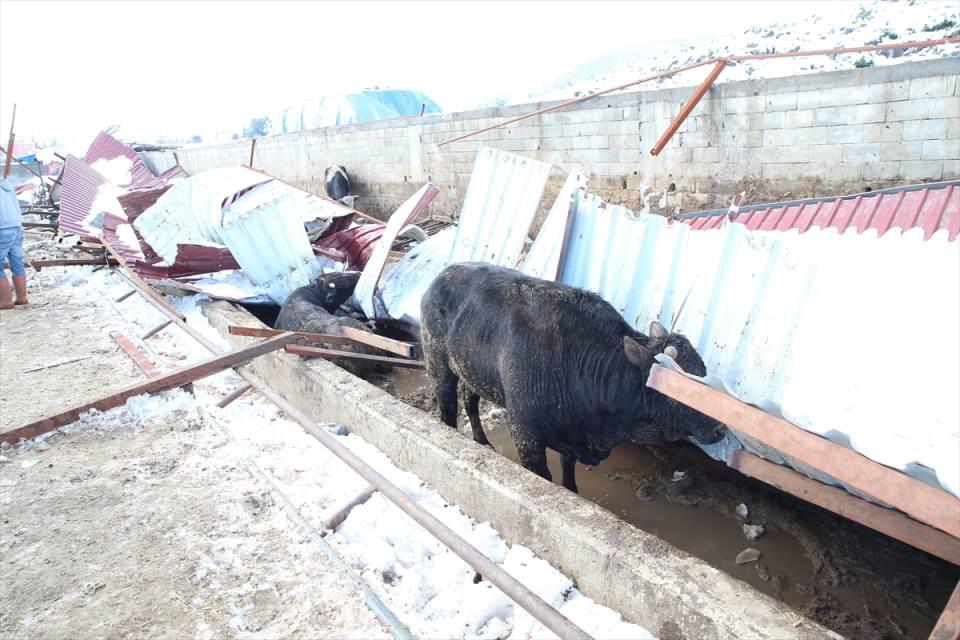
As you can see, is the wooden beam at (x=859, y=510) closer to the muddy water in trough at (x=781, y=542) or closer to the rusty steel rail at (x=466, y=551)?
the muddy water in trough at (x=781, y=542)

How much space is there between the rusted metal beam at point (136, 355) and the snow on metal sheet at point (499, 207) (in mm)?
3102

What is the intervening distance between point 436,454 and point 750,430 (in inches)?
72.5

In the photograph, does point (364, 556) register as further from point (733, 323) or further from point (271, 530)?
point (733, 323)

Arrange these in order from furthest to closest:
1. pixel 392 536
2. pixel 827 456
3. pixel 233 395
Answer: pixel 233 395 → pixel 392 536 → pixel 827 456

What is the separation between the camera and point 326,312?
22.2ft

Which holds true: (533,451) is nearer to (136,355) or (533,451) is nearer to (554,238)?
(554,238)

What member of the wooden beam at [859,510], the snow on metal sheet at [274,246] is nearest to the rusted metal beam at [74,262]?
the snow on metal sheet at [274,246]

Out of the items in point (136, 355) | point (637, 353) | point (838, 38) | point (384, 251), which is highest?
point (838, 38)

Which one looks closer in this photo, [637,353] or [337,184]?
[637,353]

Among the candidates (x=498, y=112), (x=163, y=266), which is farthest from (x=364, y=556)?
(x=498, y=112)

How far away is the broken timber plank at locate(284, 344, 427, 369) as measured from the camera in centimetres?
512

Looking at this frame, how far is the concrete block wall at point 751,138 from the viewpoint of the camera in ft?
18.4

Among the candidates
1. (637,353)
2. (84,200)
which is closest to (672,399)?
(637,353)

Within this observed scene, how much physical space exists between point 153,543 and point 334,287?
4.61 meters
